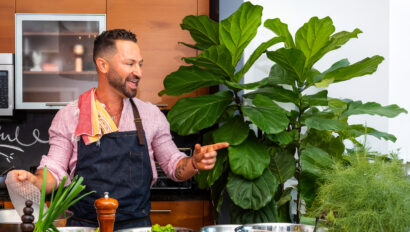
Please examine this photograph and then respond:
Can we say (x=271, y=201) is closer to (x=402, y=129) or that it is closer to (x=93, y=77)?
(x=402, y=129)

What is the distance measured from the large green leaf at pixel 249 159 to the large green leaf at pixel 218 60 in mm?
354

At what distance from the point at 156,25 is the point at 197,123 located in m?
1.31

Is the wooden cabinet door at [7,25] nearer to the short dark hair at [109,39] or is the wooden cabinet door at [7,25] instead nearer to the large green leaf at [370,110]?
the short dark hair at [109,39]

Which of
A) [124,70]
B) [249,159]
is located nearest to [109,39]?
[124,70]

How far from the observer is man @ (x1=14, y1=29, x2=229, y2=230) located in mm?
2148

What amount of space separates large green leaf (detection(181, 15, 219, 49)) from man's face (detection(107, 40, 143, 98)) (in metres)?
0.47

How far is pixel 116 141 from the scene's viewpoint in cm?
224

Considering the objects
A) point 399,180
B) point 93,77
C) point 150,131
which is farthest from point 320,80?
point 93,77

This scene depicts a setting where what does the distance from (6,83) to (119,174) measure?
5.12ft

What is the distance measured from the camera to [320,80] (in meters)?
2.55

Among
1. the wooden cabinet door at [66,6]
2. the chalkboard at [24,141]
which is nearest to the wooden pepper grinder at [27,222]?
the wooden cabinet door at [66,6]

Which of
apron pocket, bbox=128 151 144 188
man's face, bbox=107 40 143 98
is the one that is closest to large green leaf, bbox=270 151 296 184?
apron pocket, bbox=128 151 144 188

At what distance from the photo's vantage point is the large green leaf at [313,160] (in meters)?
2.33

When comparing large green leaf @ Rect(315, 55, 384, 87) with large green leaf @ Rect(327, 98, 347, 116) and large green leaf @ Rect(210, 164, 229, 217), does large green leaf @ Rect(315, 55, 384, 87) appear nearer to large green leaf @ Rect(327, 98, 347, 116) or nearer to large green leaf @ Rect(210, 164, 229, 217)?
large green leaf @ Rect(327, 98, 347, 116)
